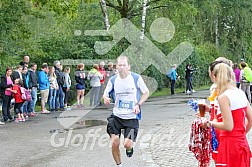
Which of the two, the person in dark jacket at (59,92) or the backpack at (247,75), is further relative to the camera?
the backpack at (247,75)

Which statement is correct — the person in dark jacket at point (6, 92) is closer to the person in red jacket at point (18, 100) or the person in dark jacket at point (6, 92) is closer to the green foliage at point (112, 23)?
the person in red jacket at point (18, 100)

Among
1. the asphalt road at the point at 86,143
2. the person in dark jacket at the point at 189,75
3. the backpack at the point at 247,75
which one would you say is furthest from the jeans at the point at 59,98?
the person in dark jacket at the point at 189,75

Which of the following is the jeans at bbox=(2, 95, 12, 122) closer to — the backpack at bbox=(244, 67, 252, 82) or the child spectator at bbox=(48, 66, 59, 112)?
the child spectator at bbox=(48, 66, 59, 112)

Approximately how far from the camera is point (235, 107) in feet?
17.8

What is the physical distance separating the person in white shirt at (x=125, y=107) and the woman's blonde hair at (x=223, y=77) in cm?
286

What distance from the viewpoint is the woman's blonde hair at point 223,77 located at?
548 cm

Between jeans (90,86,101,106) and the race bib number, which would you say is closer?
the race bib number

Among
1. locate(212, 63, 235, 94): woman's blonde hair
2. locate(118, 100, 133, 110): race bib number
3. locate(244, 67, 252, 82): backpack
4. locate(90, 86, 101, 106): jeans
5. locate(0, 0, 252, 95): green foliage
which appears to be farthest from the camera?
locate(90, 86, 101, 106): jeans

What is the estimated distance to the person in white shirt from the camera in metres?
8.30

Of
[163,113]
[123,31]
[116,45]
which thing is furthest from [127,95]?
[123,31]

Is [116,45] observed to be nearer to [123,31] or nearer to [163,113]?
[123,31]

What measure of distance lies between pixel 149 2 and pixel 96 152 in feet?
71.0

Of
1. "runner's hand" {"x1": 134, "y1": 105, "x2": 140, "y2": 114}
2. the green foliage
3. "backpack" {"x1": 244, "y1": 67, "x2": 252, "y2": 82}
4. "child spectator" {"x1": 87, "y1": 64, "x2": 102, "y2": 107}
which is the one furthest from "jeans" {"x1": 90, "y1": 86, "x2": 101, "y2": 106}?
"runner's hand" {"x1": 134, "y1": 105, "x2": 140, "y2": 114}

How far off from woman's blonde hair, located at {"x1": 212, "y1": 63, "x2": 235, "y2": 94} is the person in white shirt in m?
2.86
